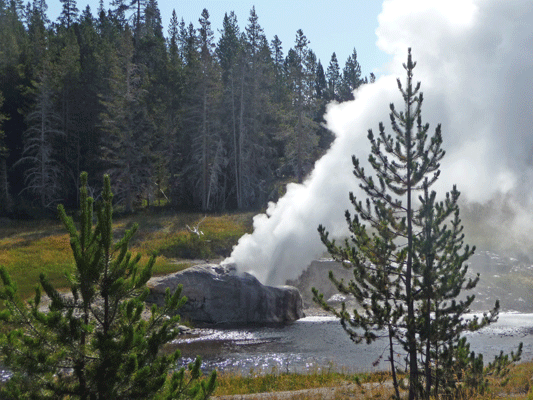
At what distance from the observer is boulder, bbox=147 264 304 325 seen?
77.0 feet

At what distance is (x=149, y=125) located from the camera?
168 feet

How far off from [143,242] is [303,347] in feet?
72.4

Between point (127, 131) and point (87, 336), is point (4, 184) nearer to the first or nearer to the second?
point (127, 131)

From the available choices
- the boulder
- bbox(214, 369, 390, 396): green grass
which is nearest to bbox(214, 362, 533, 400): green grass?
bbox(214, 369, 390, 396): green grass

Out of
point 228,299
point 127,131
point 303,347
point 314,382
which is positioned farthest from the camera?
point 127,131

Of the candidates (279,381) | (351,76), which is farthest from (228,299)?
(351,76)

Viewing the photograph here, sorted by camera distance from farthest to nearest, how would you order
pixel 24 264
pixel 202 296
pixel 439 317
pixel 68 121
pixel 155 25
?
pixel 155 25 → pixel 68 121 → pixel 24 264 → pixel 202 296 → pixel 439 317

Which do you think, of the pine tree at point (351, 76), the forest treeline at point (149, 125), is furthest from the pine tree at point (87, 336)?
the pine tree at point (351, 76)

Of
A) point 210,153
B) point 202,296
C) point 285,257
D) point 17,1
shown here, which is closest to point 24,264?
point 202,296

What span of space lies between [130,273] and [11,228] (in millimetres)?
42720

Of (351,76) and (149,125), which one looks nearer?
(149,125)

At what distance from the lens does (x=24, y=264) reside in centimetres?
3012

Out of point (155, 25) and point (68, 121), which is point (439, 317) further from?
point (155, 25)

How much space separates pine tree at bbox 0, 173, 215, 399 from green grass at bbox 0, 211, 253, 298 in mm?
20427
